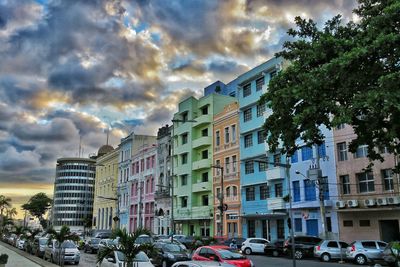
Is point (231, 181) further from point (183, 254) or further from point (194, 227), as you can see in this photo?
point (183, 254)

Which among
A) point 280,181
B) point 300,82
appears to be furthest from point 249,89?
point 300,82

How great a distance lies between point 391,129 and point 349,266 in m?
15.7

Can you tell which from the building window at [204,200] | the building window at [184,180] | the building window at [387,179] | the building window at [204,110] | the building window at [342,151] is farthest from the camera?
the building window at [184,180]

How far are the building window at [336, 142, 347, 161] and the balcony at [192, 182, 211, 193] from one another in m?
20.7

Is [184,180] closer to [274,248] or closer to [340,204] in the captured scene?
[274,248]

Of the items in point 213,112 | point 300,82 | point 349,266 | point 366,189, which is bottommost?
point 349,266

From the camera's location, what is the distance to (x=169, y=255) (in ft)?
85.0

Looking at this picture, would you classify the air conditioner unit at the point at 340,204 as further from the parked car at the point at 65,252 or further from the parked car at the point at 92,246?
the parked car at the point at 92,246

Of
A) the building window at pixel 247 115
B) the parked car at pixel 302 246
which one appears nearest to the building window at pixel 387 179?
the parked car at pixel 302 246

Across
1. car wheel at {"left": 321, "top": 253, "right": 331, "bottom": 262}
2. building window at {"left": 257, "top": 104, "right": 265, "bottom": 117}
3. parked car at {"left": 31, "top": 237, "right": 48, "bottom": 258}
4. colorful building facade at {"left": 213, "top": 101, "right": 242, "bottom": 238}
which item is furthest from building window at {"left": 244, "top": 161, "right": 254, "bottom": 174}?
parked car at {"left": 31, "top": 237, "right": 48, "bottom": 258}

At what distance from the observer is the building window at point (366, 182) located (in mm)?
36344

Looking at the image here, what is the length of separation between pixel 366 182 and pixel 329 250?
25.7ft

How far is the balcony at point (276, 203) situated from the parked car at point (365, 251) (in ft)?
40.0

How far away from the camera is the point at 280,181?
148 ft
